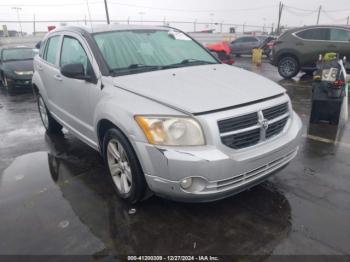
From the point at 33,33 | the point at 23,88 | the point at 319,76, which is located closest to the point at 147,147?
the point at 319,76

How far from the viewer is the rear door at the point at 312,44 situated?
10.5 metres

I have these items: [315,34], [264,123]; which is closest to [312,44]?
[315,34]

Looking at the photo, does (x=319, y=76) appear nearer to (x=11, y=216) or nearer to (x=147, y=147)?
(x=147, y=147)

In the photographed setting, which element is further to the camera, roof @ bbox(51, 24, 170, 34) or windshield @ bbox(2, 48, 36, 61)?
windshield @ bbox(2, 48, 36, 61)

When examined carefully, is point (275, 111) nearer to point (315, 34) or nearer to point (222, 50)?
point (315, 34)

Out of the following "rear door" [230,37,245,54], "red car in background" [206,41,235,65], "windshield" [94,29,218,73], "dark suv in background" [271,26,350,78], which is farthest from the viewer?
"rear door" [230,37,245,54]

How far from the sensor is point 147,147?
2.66 m

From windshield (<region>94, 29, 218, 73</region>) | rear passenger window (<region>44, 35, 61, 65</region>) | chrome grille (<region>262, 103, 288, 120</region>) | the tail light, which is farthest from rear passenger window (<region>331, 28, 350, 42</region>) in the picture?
rear passenger window (<region>44, 35, 61, 65</region>)

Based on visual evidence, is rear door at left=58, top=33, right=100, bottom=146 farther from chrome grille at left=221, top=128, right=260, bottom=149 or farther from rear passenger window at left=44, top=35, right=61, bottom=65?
chrome grille at left=221, top=128, right=260, bottom=149

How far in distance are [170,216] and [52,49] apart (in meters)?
3.39

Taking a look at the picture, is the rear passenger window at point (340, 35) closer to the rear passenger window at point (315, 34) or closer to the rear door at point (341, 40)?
the rear door at point (341, 40)

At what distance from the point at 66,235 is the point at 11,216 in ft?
2.51

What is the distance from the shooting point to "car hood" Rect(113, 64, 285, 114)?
2.71 m

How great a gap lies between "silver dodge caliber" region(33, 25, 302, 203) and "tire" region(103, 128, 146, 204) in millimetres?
10
